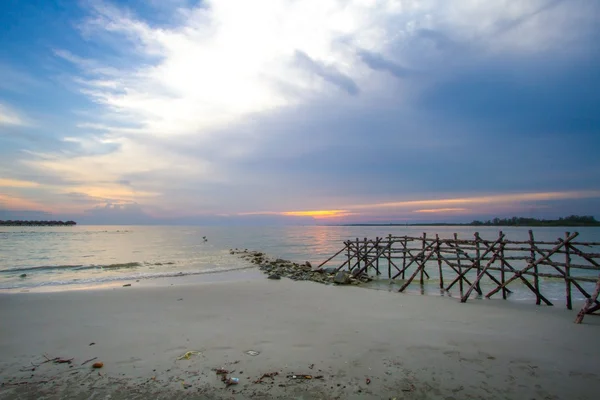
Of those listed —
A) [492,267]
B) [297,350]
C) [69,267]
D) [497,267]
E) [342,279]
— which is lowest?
[69,267]

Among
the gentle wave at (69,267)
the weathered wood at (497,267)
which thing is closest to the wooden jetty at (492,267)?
the weathered wood at (497,267)

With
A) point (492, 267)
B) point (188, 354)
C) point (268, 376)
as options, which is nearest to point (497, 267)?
point (492, 267)

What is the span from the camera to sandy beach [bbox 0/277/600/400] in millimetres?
5266

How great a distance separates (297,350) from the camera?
271 inches

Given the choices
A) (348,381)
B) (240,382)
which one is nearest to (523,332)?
(348,381)

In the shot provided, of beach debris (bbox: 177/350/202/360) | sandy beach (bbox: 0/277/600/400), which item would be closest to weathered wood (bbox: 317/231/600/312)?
sandy beach (bbox: 0/277/600/400)

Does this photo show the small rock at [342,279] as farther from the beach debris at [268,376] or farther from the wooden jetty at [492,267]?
the beach debris at [268,376]

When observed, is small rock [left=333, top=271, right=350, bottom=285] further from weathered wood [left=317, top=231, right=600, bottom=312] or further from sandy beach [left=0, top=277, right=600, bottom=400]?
sandy beach [left=0, top=277, right=600, bottom=400]

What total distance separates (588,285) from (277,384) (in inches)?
949

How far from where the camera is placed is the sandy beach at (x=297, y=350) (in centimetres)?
527

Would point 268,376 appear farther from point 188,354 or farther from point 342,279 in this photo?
point 342,279

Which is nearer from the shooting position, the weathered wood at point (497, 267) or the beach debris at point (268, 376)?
the beach debris at point (268, 376)

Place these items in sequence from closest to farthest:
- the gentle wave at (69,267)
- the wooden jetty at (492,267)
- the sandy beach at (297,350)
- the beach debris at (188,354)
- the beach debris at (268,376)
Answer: the sandy beach at (297,350) < the beach debris at (268,376) < the beach debris at (188,354) < the wooden jetty at (492,267) < the gentle wave at (69,267)

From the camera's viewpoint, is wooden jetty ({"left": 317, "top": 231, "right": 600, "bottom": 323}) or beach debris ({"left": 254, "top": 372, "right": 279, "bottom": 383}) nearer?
beach debris ({"left": 254, "top": 372, "right": 279, "bottom": 383})
